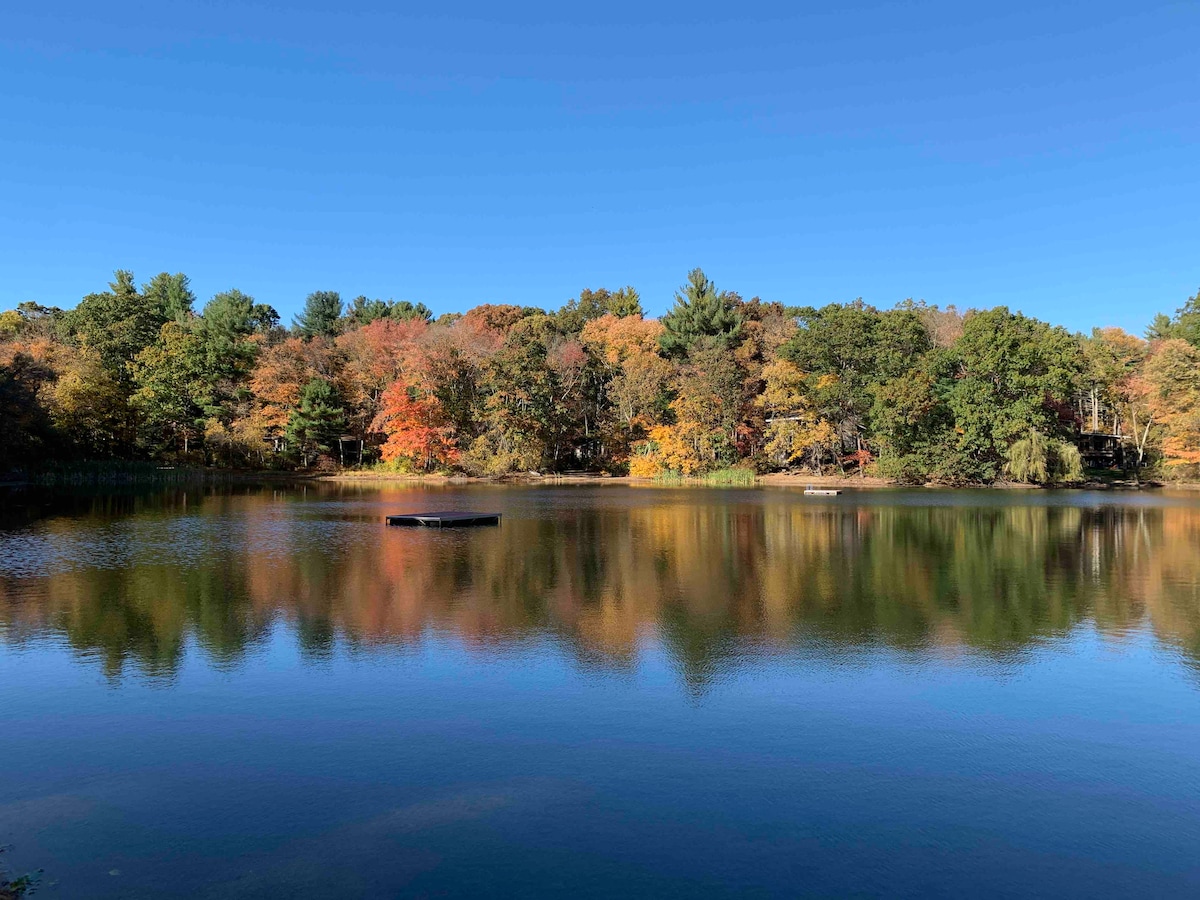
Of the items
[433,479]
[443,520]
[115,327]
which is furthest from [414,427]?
[443,520]

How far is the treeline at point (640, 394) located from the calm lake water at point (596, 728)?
97.6ft

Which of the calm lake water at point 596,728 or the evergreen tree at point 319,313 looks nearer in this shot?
the calm lake water at point 596,728

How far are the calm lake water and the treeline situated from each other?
29757 millimetres

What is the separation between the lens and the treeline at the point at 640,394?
42.4 metres

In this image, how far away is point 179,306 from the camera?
69500mm

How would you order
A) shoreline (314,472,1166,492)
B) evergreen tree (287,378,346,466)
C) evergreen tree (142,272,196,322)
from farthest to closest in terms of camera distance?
evergreen tree (142,272,196,322) < evergreen tree (287,378,346,466) < shoreline (314,472,1166,492)

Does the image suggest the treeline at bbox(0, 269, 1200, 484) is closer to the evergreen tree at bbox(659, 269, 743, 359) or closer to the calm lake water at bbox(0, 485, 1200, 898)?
the evergreen tree at bbox(659, 269, 743, 359)

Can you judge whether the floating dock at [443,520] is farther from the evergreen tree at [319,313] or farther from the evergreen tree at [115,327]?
the evergreen tree at [319,313]

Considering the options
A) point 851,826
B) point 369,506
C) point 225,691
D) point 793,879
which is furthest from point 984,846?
point 369,506

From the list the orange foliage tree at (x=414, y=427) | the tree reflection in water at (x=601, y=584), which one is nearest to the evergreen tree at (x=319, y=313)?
the orange foliage tree at (x=414, y=427)

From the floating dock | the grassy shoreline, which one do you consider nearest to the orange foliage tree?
the grassy shoreline

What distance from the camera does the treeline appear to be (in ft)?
139

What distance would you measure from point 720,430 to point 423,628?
3894 centimetres

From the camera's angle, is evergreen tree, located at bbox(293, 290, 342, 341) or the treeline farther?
evergreen tree, located at bbox(293, 290, 342, 341)
